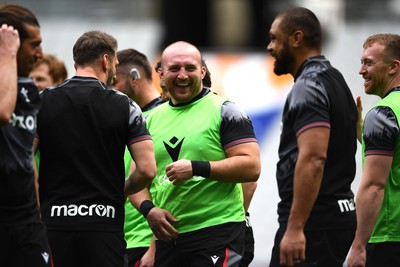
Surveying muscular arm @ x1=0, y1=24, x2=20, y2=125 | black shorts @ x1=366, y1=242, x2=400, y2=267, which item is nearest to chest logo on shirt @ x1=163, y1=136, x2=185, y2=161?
black shorts @ x1=366, y1=242, x2=400, y2=267

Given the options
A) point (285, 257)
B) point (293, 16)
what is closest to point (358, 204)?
point (285, 257)

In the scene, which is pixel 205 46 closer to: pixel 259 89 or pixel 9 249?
pixel 259 89

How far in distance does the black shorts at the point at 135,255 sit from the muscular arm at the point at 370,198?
6.86ft

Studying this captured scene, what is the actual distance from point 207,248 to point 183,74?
127cm

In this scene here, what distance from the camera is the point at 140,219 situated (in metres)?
9.30

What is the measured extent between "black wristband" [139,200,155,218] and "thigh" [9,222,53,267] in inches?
64.8

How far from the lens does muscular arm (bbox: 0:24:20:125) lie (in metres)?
6.18

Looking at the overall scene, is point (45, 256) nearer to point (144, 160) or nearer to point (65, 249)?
point (65, 249)

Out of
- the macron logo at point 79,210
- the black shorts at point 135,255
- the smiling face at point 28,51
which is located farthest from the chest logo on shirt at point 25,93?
the black shorts at point 135,255

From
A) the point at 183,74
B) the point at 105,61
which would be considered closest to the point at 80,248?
the point at 105,61

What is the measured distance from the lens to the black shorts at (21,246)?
636 centimetres

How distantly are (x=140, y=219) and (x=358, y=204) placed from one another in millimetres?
2260

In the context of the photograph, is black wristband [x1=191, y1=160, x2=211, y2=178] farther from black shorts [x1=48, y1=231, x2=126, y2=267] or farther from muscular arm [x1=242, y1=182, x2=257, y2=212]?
muscular arm [x1=242, y1=182, x2=257, y2=212]

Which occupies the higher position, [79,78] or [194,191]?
[79,78]
